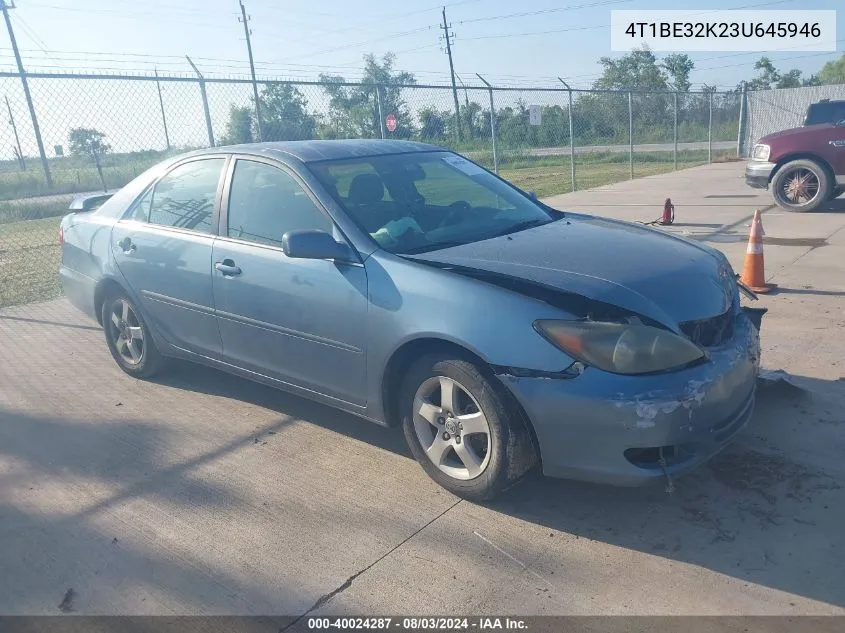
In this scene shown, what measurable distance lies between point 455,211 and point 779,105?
24.0 m

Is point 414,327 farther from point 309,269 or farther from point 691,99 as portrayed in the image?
point 691,99

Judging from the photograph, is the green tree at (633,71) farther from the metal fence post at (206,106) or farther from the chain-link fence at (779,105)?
the metal fence post at (206,106)

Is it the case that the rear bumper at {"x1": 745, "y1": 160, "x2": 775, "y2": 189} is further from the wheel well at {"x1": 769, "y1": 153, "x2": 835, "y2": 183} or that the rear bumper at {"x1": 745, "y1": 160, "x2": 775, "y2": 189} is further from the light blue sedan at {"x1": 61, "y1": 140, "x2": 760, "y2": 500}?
the light blue sedan at {"x1": 61, "y1": 140, "x2": 760, "y2": 500}

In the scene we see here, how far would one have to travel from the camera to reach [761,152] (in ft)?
38.2

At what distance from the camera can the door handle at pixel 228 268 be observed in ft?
13.5

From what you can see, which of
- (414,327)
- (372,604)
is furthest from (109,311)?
(372,604)

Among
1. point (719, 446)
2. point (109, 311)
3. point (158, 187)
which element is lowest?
point (719, 446)

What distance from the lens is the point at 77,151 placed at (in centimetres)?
1334

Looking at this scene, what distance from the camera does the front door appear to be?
3.64 metres

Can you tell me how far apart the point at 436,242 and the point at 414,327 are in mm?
658

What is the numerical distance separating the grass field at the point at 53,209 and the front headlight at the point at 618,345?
23.3ft

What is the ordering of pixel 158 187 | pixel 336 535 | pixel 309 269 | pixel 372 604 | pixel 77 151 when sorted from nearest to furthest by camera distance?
pixel 372 604
pixel 336 535
pixel 309 269
pixel 158 187
pixel 77 151

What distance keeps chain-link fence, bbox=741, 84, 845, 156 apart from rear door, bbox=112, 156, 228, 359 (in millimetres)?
23513

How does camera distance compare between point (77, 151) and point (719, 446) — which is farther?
point (77, 151)
